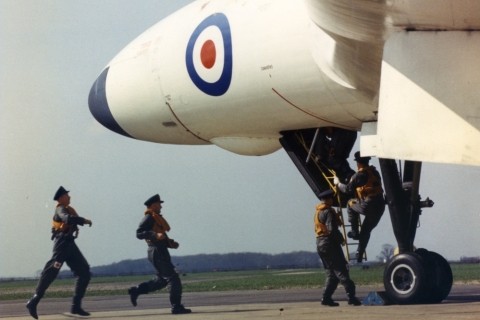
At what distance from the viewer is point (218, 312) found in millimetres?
14438

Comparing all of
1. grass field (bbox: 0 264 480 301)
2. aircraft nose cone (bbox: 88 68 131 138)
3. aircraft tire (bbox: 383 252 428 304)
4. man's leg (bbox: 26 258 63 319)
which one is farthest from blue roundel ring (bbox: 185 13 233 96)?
grass field (bbox: 0 264 480 301)

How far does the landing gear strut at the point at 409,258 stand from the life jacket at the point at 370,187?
0.14 meters

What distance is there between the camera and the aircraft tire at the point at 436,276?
48.1ft

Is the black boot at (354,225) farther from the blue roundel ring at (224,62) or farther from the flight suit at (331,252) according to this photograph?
the blue roundel ring at (224,62)

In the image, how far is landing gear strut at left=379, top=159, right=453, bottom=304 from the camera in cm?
1457

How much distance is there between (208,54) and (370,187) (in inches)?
127

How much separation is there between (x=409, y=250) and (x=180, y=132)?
4.74m

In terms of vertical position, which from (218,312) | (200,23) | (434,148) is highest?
(200,23)

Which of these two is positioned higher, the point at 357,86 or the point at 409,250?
the point at 357,86

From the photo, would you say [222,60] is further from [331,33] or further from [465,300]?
[465,300]

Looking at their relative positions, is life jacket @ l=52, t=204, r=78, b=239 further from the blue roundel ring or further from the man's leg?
the blue roundel ring

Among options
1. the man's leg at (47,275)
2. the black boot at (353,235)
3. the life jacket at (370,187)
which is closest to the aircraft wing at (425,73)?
the life jacket at (370,187)

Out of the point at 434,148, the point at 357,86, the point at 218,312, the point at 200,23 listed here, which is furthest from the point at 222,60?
the point at 434,148

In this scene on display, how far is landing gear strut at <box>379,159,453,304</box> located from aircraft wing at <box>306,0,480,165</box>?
11.1 ft
